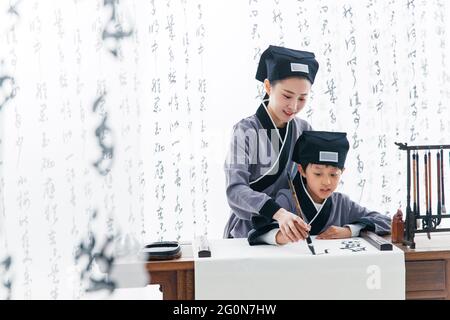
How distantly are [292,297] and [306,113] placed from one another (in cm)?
64

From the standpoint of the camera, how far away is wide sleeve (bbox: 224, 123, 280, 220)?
65.9 inches

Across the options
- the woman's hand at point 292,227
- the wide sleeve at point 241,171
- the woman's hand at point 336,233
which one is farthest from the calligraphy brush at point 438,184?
the wide sleeve at point 241,171

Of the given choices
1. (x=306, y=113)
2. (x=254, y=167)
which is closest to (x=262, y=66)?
(x=306, y=113)

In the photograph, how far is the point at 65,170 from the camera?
1.69 m

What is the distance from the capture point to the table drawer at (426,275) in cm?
155

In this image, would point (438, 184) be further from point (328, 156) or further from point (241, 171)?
point (241, 171)

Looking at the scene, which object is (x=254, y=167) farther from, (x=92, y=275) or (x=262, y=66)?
(x=92, y=275)

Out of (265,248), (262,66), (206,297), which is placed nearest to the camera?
(206,297)

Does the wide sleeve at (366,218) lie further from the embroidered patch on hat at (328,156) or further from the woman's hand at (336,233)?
the embroidered patch on hat at (328,156)

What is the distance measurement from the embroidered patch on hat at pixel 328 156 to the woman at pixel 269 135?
11 centimetres

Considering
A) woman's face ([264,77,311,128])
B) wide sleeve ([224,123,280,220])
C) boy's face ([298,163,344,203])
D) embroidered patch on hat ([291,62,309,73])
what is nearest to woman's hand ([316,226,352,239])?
boy's face ([298,163,344,203])

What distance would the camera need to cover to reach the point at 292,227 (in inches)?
62.4

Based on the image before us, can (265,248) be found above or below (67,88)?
below

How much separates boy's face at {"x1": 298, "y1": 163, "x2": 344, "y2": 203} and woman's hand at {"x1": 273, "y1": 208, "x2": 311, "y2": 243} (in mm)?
170
